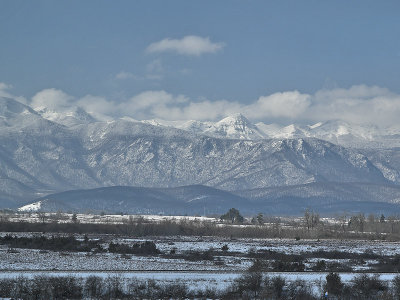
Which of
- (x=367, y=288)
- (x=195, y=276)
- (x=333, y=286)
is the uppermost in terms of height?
(x=195, y=276)

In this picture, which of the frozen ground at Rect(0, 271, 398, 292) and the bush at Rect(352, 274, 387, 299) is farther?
the frozen ground at Rect(0, 271, 398, 292)

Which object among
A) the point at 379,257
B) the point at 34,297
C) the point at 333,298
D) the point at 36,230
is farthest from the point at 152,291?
the point at 36,230

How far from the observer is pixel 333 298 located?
49000mm

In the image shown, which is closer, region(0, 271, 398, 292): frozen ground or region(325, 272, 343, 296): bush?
region(325, 272, 343, 296): bush

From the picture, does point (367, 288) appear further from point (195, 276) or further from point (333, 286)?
point (195, 276)

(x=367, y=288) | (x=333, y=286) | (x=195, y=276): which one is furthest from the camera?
(x=195, y=276)

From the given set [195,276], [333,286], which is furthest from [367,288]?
[195,276]

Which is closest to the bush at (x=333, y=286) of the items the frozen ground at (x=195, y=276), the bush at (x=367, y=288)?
the frozen ground at (x=195, y=276)

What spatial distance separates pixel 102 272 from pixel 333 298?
68.4 ft

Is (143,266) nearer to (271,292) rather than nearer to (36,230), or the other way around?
(271,292)

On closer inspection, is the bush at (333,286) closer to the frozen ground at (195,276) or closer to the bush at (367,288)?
the frozen ground at (195,276)

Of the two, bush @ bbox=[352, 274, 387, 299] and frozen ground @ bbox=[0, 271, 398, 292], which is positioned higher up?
frozen ground @ bbox=[0, 271, 398, 292]

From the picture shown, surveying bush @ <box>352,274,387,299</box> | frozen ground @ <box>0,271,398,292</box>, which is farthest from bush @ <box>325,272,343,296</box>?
bush @ <box>352,274,387,299</box>

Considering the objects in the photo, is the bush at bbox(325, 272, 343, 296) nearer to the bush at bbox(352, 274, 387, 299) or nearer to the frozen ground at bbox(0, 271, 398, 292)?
the frozen ground at bbox(0, 271, 398, 292)
